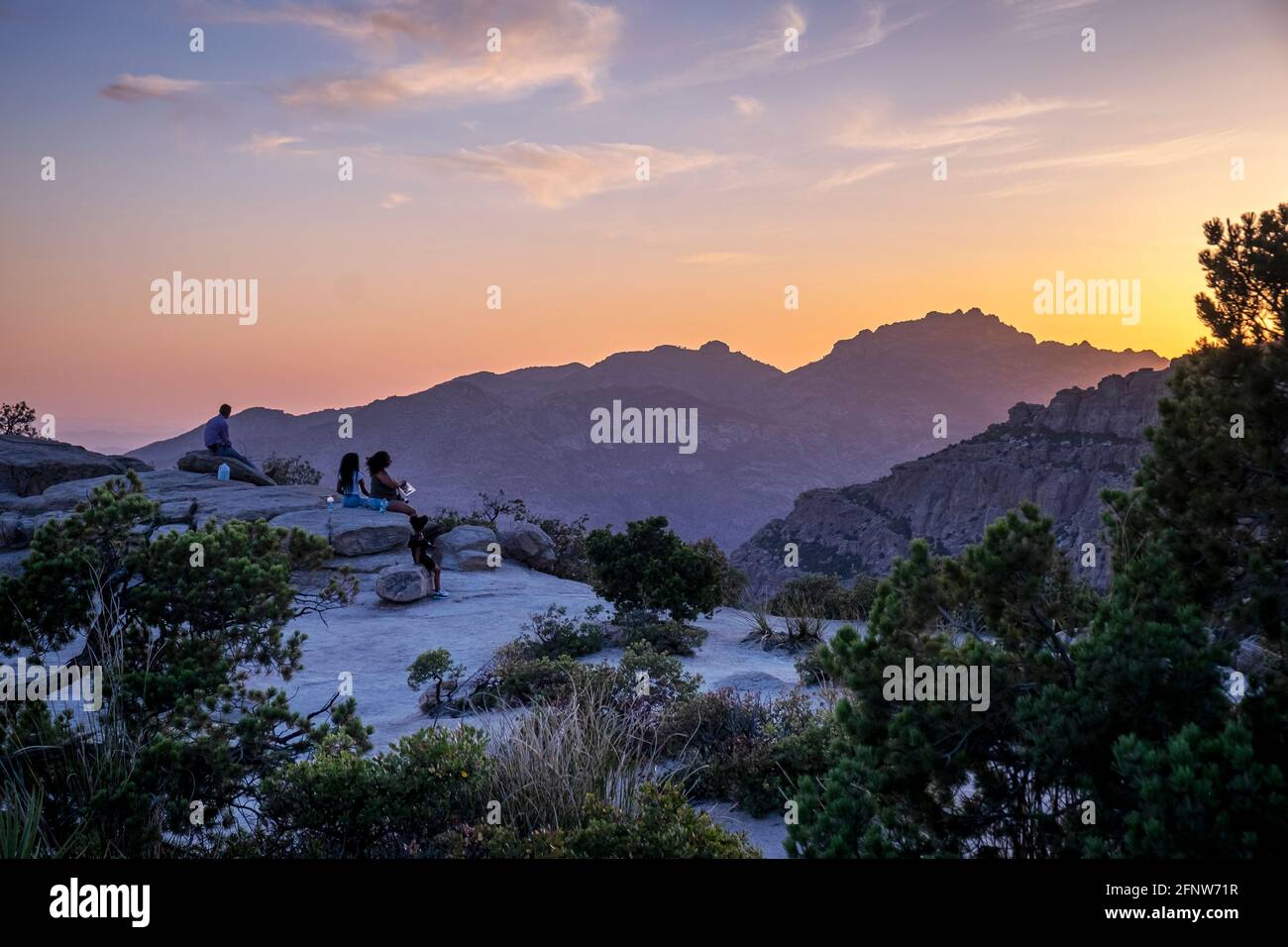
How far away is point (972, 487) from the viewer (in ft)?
186

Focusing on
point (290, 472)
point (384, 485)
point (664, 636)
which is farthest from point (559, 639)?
point (290, 472)

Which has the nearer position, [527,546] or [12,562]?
[12,562]

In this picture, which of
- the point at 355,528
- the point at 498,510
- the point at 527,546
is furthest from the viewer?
the point at 498,510

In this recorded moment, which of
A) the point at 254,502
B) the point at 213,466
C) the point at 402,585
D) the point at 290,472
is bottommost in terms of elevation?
the point at 402,585

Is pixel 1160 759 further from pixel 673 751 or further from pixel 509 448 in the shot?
pixel 509 448

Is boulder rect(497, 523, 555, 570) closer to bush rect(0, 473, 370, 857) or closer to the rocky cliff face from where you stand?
bush rect(0, 473, 370, 857)

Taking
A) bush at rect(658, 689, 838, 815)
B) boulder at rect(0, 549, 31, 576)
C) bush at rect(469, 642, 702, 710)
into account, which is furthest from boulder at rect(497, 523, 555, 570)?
bush at rect(658, 689, 838, 815)

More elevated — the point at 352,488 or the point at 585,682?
the point at 352,488

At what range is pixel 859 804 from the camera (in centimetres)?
390

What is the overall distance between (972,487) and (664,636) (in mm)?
48884

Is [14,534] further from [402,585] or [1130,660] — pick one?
[1130,660]

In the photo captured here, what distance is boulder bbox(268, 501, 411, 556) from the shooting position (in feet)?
61.9

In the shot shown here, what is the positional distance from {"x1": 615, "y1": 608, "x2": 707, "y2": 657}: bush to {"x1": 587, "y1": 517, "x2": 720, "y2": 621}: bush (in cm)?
80

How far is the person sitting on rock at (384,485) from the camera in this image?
63.4 feet
